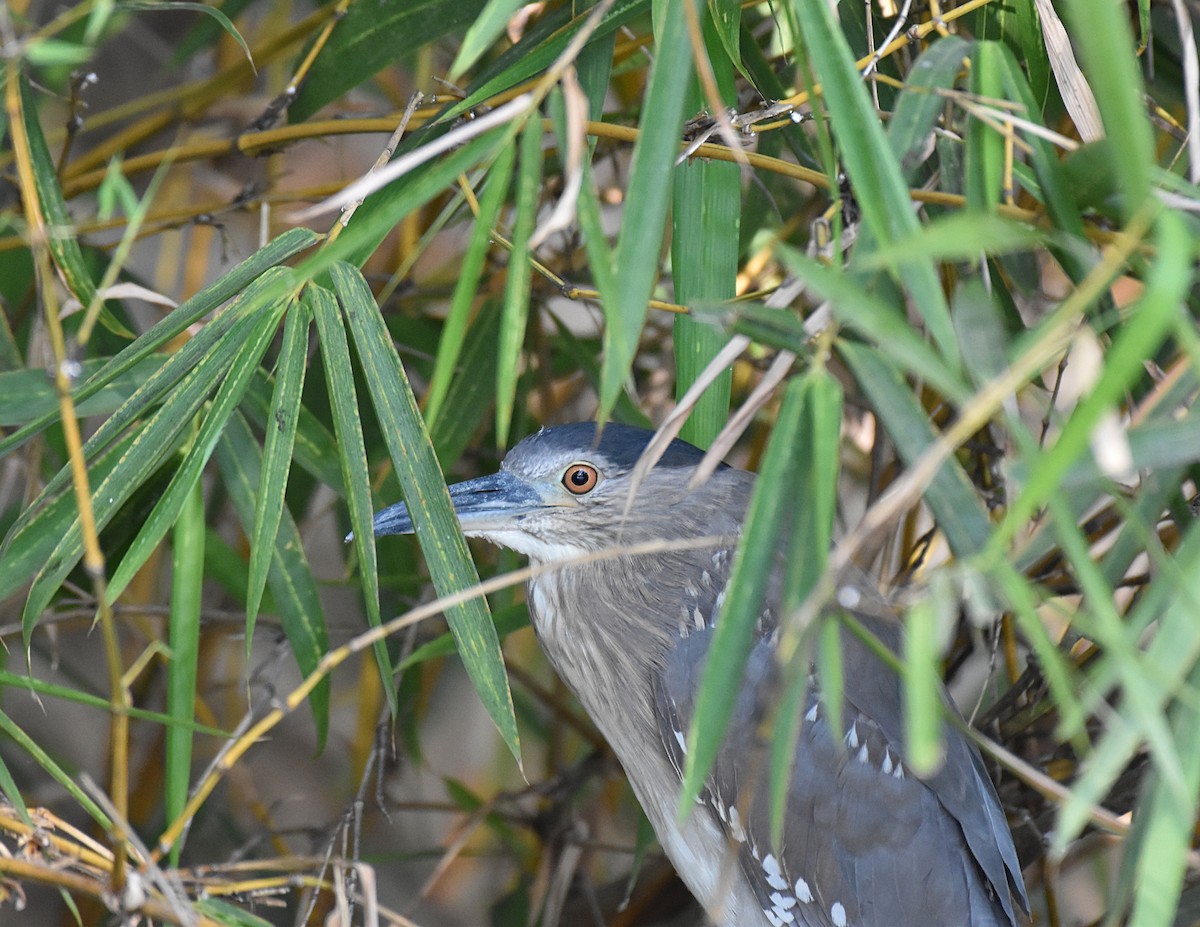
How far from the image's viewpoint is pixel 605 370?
0.95m

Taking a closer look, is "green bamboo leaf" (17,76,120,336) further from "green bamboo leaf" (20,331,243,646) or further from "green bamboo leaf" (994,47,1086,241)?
"green bamboo leaf" (994,47,1086,241)

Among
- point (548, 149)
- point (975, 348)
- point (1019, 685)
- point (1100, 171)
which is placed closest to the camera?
point (975, 348)

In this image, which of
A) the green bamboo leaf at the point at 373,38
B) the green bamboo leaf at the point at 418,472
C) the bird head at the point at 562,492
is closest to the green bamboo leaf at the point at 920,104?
the green bamboo leaf at the point at 418,472

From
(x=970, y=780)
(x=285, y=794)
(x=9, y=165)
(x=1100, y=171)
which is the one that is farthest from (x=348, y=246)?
(x=285, y=794)

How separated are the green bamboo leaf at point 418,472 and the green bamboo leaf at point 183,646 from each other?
0.30 metres

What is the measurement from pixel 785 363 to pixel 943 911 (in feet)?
2.66

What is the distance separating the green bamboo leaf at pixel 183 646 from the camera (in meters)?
1.41

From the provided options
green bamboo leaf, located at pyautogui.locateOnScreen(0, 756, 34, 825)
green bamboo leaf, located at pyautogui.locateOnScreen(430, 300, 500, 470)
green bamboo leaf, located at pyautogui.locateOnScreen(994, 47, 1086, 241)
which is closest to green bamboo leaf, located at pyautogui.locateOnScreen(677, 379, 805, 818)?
green bamboo leaf, located at pyautogui.locateOnScreen(994, 47, 1086, 241)

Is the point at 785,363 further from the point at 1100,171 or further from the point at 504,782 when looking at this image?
the point at 504,782

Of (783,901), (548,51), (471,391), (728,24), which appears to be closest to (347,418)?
(548,51)

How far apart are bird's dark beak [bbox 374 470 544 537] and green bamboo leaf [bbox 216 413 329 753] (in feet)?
0.38

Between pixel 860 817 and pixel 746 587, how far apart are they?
711 millimetres

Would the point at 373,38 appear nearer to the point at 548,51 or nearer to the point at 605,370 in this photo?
the point at 548,51

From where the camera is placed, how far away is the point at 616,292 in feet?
3.06
